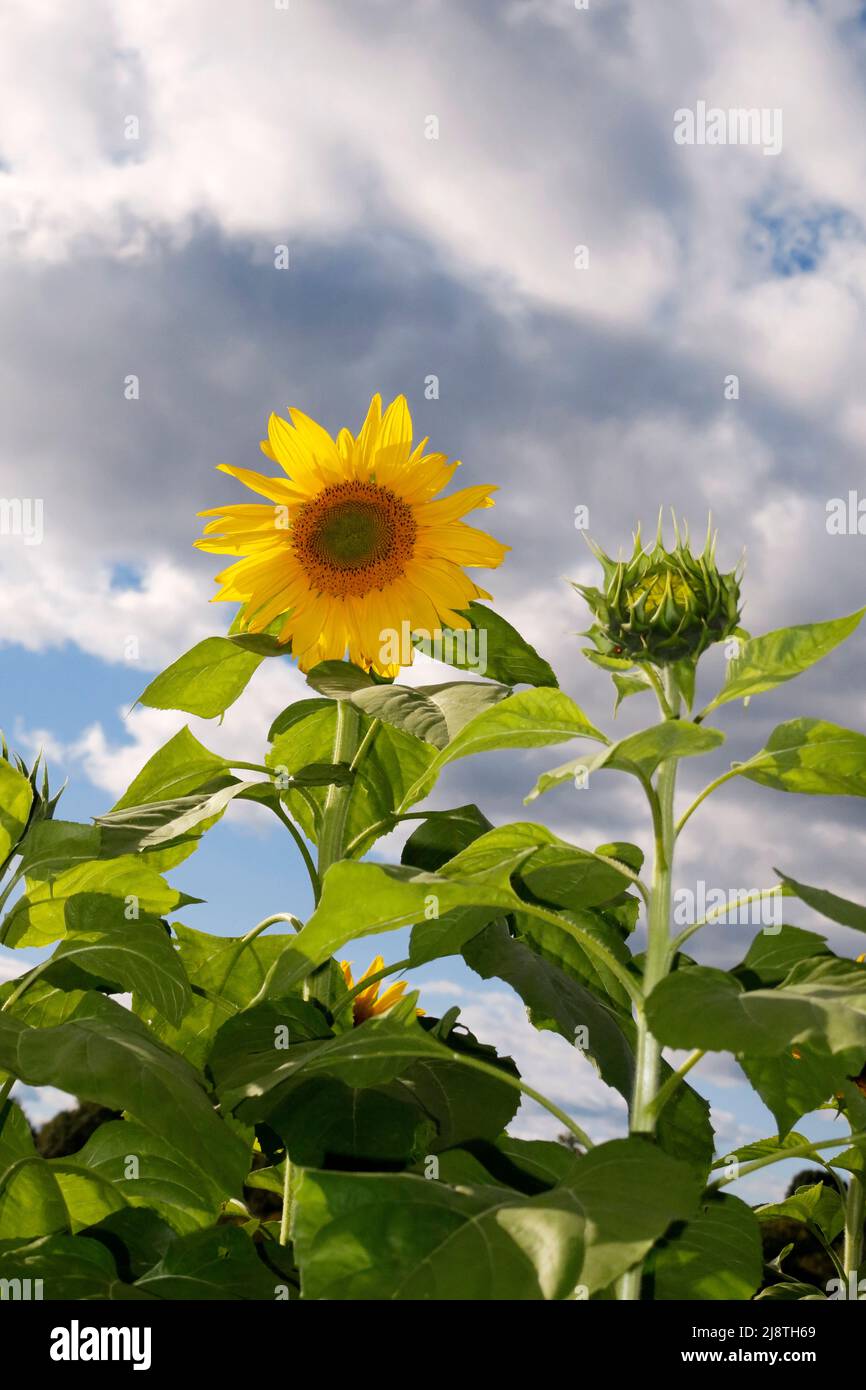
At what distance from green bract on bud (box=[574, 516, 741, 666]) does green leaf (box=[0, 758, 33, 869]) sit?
1.01 m

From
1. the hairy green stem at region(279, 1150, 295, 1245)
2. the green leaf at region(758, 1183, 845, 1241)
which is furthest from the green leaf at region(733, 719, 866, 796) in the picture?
the green leaf at region(758, 1183, 845, 1241)

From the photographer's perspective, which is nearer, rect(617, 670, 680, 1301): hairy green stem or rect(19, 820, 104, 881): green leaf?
rect(617, 670, 680, 1301): hairy green stem

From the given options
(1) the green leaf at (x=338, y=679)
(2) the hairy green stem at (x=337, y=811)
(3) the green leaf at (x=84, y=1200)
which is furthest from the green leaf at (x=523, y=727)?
(3) the green leaf at (x=84, y=1200)

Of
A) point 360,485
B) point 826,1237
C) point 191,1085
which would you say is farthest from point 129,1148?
point 826,1237

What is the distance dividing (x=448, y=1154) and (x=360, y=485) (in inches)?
49.7

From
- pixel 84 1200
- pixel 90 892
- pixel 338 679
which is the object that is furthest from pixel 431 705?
pixel 84 1200

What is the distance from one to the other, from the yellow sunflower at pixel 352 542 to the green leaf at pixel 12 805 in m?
0.54

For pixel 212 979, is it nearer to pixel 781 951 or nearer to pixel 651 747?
pixel 781 951

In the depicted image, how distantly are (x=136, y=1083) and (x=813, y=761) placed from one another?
0.86m

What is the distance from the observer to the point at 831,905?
1353 mm

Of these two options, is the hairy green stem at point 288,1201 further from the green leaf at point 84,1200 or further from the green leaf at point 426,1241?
the green leaf at point 426,1241

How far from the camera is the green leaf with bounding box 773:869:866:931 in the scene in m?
1.32

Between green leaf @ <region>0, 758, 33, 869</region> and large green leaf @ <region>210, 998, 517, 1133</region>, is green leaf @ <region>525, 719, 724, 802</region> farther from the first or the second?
green leaf @ <region>0, 758, 33, 869</region>
